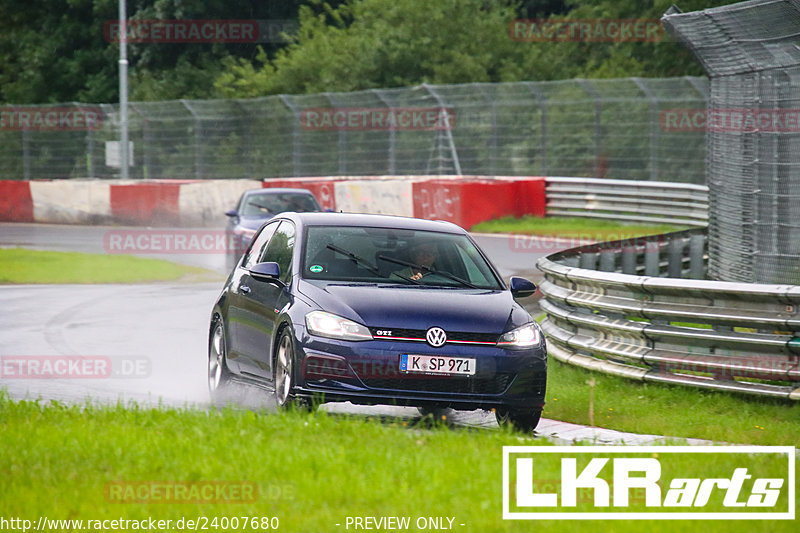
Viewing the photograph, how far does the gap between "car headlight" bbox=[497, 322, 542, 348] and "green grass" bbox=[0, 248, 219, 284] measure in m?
12.8

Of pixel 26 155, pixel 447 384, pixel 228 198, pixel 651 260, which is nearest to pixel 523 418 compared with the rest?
pixel 447 384

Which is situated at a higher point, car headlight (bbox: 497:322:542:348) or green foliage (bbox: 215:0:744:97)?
green foliage (bbox: 215:0:744:97)

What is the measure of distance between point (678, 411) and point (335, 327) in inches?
108

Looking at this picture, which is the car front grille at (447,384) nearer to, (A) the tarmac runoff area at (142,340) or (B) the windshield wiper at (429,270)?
(A) the tarmac runoff area at (142,340)

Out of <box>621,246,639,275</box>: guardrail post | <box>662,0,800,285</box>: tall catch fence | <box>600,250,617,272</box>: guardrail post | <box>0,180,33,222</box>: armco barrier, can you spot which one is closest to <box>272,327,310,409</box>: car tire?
<box>662,0,800,285</box>: tall catch fence

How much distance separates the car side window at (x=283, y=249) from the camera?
10086 millimetres

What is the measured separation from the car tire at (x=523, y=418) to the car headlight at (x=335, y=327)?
1039mm

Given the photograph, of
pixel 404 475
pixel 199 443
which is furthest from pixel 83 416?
pixel 404 475

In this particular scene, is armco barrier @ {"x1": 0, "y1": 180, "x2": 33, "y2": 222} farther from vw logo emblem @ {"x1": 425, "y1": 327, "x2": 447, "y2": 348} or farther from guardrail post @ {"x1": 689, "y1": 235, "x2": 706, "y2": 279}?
vw logo emblem @ {"x1": 425, "y1": 327, "x2": 447, "y2": 348}

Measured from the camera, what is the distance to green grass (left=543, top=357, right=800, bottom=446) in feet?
30.8

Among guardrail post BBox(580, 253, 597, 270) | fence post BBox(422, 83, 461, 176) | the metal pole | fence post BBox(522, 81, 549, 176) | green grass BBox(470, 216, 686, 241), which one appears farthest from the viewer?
the metal pole

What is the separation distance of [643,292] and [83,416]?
4477 millimetres

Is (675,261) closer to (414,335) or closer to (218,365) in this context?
(218,365)

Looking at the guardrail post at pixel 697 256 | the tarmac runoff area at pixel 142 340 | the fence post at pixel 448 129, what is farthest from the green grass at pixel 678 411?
the fence post at pixel 448 129
